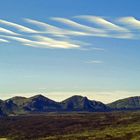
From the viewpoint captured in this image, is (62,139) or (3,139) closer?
(62,139)

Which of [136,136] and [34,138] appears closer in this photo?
[136,136]

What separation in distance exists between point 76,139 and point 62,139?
26.1ft

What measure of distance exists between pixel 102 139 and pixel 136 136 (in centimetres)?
1413

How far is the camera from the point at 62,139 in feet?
557

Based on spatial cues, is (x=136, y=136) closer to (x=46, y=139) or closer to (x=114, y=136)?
(x=114, y=136)

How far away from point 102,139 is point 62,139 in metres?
20.2

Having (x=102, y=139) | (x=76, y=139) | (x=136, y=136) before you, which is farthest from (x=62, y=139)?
(x=136, y=136)

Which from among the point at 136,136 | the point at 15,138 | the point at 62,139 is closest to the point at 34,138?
the point at 15,138

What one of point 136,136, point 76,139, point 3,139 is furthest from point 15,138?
point 136,136

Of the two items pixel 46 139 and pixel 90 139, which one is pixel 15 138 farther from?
pixel 90 139

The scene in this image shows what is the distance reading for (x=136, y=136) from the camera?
523 ft

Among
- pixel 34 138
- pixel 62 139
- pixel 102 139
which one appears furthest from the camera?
pixel 34 138

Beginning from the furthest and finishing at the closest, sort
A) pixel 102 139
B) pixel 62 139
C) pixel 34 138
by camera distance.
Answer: pixel 34 138, pixel 62 139, pixel 102 139

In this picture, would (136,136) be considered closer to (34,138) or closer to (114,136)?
(114,136)
